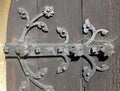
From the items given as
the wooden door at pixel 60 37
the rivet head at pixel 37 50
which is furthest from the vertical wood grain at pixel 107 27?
the rivet head at pixel 37 50

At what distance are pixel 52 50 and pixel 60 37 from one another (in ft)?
0.20

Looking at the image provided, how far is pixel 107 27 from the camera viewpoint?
1665 mm

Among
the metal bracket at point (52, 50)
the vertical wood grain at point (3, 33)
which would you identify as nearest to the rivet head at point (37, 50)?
the metal bracket at point (52, 50)

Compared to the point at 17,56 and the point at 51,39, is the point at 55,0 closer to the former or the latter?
the point at 51,39

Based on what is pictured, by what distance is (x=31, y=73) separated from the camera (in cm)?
163

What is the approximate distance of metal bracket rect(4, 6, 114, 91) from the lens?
5.29ft

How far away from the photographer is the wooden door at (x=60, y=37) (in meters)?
1.62

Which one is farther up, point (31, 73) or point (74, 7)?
point (74, 7)

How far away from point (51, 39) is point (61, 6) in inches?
5.4

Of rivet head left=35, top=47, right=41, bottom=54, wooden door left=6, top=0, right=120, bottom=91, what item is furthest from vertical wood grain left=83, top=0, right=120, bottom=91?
rivet head left=35, top=47, right=41, bottom=54

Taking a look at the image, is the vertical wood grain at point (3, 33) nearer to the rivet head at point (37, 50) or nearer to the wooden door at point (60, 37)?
the wooden door at point (60, 37)

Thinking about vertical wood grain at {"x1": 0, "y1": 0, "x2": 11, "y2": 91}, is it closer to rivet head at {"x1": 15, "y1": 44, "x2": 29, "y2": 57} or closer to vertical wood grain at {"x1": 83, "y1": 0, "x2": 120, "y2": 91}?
rivet head at {"x1": 15, "y1": 44, "x2": 29, "y2": 57}

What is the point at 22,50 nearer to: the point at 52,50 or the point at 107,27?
the point at 52,50

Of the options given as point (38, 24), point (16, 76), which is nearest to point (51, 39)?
point (38, 24)
